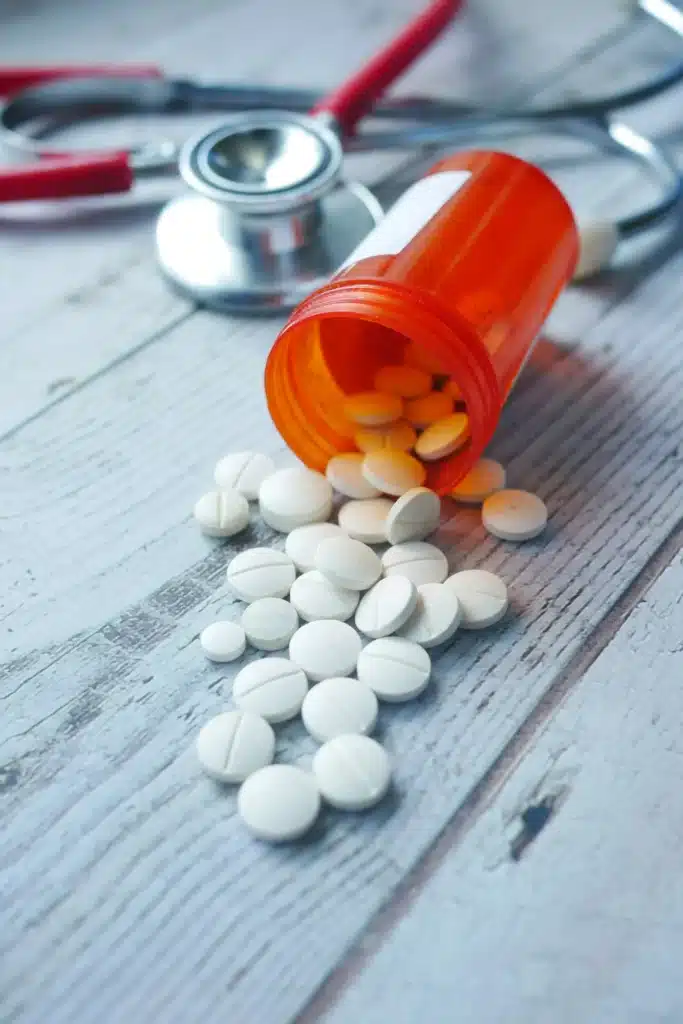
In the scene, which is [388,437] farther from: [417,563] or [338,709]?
[338,709]

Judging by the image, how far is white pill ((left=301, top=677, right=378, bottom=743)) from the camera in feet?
2.19

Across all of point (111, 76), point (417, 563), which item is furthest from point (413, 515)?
point (111, 76)

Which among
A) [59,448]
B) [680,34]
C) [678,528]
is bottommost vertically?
[59,448]

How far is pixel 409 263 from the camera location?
2.65 feet

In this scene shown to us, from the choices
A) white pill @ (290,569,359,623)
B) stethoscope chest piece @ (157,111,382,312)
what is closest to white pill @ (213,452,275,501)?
white pill @ (290,569,359,623)

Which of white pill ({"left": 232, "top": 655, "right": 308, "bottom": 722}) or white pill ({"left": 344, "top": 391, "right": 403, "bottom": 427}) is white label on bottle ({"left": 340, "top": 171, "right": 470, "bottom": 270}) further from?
white pill ({"left": 232, "top": 655, "right": 308, "bottom": 722})

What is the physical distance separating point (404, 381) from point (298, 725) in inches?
12.5

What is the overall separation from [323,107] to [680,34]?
0.43m

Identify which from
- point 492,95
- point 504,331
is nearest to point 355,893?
point 504,331

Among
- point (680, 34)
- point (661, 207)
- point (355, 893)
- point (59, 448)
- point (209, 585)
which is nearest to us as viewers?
point (355, 893)

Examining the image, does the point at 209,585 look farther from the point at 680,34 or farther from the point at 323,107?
the point at 680,34

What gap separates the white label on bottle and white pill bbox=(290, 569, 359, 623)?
26 cm

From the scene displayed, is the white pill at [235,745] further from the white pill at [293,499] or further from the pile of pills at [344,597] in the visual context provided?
the white pill at [293,499]

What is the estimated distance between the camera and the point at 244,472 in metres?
0.84
